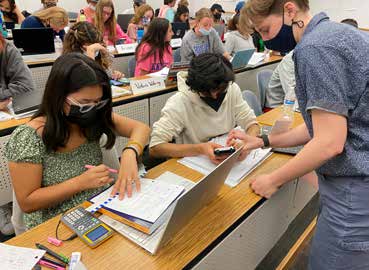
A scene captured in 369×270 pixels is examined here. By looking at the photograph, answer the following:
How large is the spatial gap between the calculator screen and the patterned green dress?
0.84 feet

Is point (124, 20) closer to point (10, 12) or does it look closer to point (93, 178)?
point (10, 12)

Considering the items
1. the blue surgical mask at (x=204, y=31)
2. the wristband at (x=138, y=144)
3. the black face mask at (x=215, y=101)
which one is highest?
the blue surgical mask at (x=204, y=31)

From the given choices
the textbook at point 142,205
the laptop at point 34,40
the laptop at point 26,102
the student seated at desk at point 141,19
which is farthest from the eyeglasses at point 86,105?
the student seated at desk at point 141,19

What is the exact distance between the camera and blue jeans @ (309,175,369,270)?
3.06 ft

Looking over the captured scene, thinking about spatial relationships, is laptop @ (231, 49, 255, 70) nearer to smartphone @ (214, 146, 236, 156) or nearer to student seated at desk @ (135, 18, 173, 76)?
student seated at desk @ (135, 18, 173, 76)

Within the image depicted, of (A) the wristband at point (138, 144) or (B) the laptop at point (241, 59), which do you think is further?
(B) the laptop at point (241, 59)

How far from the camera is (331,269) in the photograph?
3.37 ft

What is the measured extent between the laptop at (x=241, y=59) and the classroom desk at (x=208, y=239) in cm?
192

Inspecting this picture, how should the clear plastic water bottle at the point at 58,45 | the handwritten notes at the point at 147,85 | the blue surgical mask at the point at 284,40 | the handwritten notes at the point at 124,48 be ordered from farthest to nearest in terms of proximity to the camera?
the handwritten notes at the point at 124,48 < the clear plastic water bottle at the point at 58,45 < the handwritten notes at the point at 147,85 < the blue surgical mask at the point at 284,40

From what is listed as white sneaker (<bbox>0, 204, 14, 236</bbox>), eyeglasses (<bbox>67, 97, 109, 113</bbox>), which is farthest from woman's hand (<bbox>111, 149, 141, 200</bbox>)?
white sneaker (<bbox>0, 204, 14, 236</bbox>)

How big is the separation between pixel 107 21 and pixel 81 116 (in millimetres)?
3414

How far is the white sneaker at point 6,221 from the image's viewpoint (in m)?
1.85

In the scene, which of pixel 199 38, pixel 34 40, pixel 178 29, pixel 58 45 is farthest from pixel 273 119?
pixel 178 29

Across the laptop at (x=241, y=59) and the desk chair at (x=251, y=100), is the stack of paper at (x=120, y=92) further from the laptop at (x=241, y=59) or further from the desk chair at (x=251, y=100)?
the laptop at (x=241, y=59)
